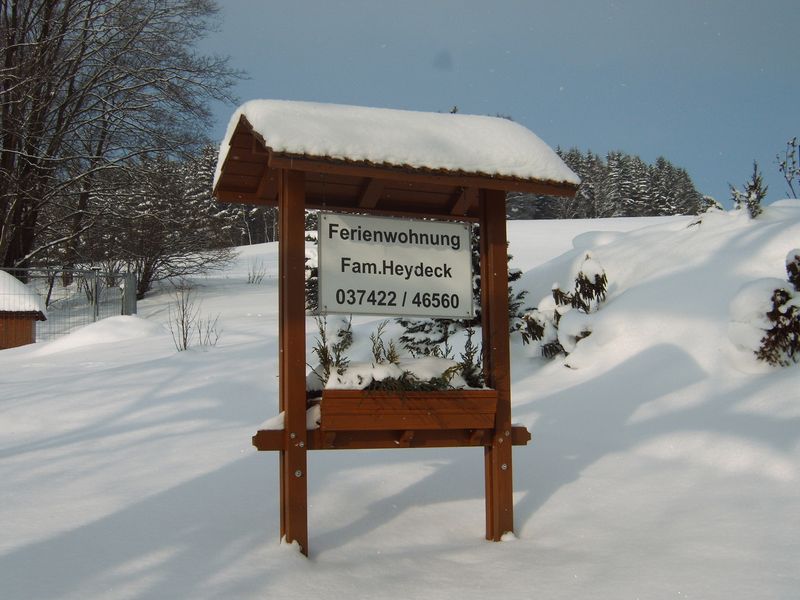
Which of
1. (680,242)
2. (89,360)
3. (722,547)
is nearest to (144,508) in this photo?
(722,547)

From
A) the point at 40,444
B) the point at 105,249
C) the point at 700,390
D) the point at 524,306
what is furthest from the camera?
the point at 105,249

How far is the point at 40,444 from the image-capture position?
20.4 ft

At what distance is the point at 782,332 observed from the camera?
258 inches

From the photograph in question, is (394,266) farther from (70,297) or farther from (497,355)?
(70,297)

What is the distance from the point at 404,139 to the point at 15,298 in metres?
12.4

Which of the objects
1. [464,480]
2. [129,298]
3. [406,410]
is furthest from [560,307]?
[129,298]

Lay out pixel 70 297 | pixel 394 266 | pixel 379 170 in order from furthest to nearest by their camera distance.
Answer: pixel 70 297 → pixel 394 266 → pixel 379 170

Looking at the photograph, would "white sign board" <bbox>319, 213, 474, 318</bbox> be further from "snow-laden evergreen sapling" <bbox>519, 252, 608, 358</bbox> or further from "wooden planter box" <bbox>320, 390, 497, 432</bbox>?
"snow-laden evergreen sapling" <bbox>519, 252, 608, 358</bbox>

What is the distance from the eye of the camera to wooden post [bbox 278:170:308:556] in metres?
4.16

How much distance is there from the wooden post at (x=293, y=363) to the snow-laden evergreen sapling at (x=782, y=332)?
4520mm

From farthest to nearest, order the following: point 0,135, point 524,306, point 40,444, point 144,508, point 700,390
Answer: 1. point 0,135
2. point 524,306
3. point 700,390
4. point 40,444
5. point 144,508

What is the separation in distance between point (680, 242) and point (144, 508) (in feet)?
27.0

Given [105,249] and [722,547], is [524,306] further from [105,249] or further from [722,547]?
[105,249]

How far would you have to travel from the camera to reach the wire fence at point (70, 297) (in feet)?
47.2
